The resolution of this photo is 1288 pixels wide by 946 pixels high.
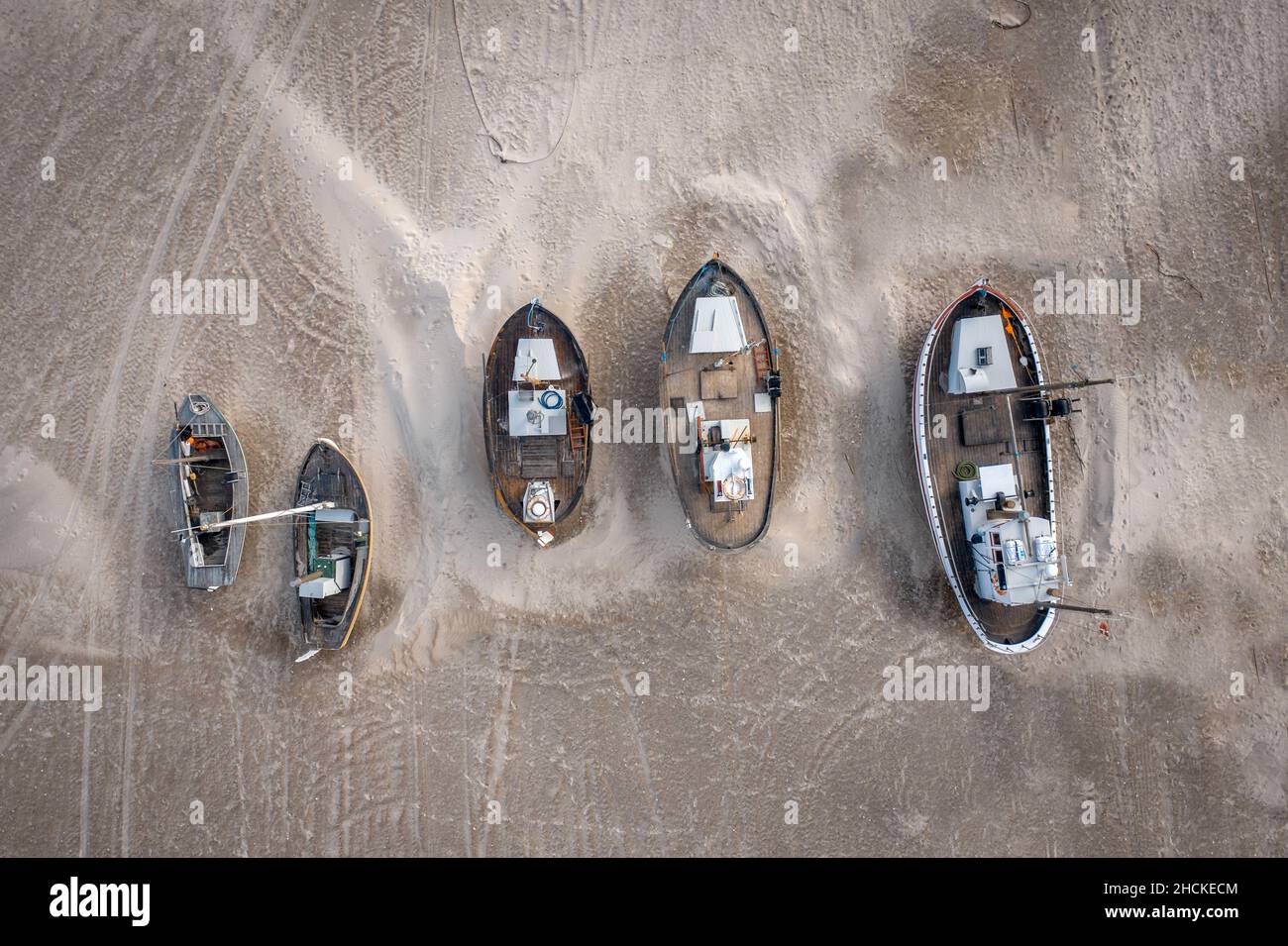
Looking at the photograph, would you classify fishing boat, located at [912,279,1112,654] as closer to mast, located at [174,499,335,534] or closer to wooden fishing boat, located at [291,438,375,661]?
wooden fishing boat, located at [291,438,375,661]

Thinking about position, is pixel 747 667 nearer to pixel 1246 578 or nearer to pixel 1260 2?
pixel 1246 578

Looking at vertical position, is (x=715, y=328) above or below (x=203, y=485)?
above

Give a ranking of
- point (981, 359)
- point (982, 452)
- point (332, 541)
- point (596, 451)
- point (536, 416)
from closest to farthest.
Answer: point (536, 416), point (981, 359), point (982, 452), point (332, 541), point (596, 451)

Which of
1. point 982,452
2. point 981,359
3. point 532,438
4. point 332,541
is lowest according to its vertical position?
point 332,541

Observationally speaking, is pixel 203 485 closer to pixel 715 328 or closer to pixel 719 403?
pixel 719 403

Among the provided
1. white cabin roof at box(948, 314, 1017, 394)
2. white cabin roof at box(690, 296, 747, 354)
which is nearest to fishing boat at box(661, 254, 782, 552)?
white cabin roof at box(690, 296, 747, 354)

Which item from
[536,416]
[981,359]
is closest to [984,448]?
[981,359]

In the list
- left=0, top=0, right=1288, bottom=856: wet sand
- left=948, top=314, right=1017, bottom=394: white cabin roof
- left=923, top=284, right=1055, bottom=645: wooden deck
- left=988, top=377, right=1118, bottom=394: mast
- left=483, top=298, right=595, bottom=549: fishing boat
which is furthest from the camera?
left=0, top=0, right=1288, bottom=856: wet sand
